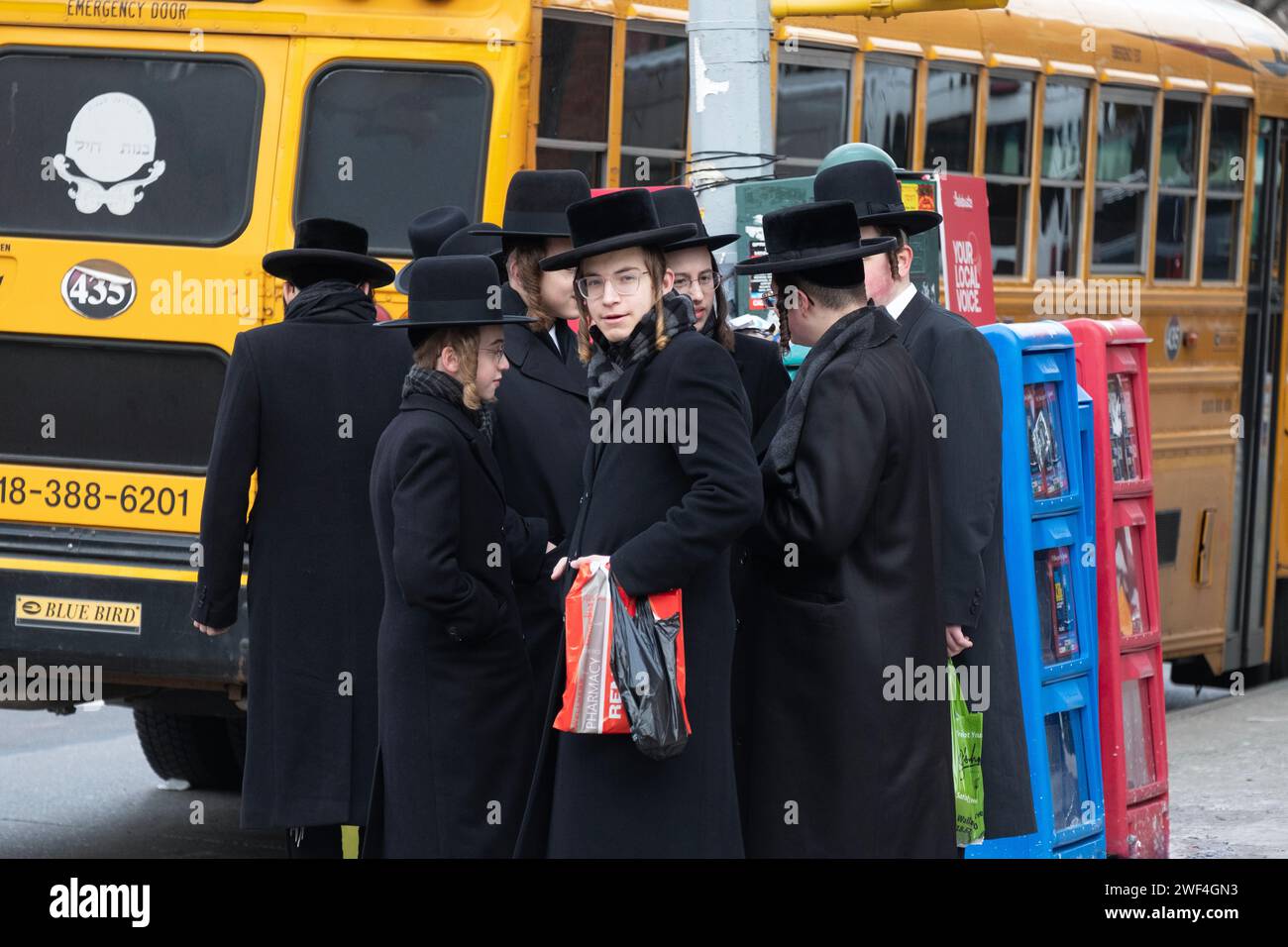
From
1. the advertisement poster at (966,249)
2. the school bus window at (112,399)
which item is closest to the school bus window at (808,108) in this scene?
the advertisement poster at (966,249)

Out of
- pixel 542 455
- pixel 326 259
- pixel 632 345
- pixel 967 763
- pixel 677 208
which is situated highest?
pixel 677 208

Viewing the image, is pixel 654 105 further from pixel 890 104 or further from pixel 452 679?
pixel 452 679

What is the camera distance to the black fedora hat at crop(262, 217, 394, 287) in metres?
6.03

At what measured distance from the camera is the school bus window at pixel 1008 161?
30.9 ft

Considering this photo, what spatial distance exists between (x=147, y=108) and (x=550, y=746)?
3.57 m

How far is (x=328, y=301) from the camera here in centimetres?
611

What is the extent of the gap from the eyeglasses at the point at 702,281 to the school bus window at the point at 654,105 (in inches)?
88.5

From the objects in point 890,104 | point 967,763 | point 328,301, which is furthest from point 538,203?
point 890,104

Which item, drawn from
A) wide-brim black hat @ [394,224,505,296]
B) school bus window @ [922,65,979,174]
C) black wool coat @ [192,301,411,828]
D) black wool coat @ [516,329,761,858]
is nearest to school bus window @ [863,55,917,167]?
school bus window @ [922,65,979,174]

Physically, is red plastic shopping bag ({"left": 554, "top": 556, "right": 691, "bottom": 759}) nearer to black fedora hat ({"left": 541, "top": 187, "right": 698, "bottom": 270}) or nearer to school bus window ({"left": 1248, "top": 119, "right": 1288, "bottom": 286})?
black fedora hat ({"left": 541, "top": 187, "right": 698, "bottom": 270})

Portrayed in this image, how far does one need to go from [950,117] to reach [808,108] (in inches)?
38.5

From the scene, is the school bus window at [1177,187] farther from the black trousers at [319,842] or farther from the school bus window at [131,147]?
the black trousers at [319,842]

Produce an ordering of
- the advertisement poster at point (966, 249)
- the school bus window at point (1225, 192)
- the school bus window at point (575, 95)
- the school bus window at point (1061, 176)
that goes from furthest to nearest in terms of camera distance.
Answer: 1. the school bus window at point (1225, 192)
2. the school bus window at point (1061, 176)
3. the school bus window at point (575, 95)
4. the advertisement poster at point (966, 249)
